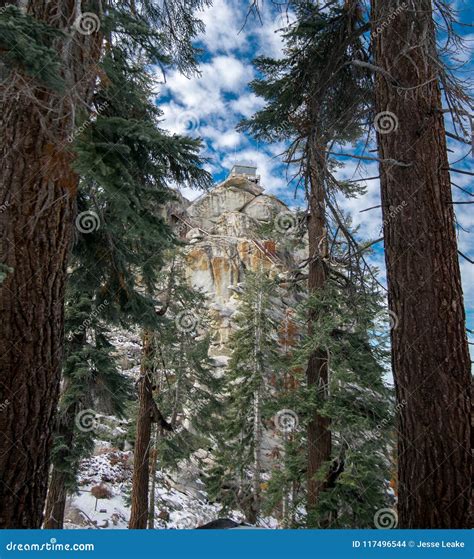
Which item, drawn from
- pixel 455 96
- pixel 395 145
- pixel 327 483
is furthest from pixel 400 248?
pixel 327 483

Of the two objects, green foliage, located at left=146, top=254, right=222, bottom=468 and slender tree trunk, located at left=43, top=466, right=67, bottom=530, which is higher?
green foliage, located at left=146, top=254, right=222, bottom=468

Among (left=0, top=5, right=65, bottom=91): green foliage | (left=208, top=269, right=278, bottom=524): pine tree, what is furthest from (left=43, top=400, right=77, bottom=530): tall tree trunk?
(left=208, top=269, right=278, bottom=524): pine tree

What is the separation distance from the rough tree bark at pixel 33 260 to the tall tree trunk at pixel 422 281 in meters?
2.67

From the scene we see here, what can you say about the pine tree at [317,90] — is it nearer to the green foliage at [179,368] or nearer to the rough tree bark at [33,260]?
the rough tree bark at [33,260]

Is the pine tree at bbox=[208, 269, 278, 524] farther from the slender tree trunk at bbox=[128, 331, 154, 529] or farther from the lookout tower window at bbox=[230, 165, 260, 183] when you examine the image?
the lookout tower window at bbox=[230, 165, 260, 183]

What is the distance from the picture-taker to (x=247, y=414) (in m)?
16.5

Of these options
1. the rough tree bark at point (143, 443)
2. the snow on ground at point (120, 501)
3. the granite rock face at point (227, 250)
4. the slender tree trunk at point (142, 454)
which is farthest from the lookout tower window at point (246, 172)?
the slender tree trunk at point (142, 454)

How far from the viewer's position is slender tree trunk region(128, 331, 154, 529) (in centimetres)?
870

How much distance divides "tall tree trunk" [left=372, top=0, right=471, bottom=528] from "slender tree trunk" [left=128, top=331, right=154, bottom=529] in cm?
731

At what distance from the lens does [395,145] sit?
11.2 feet

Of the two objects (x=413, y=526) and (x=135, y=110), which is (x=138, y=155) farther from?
(x=413, y=526)

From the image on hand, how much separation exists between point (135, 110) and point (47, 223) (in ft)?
7.10

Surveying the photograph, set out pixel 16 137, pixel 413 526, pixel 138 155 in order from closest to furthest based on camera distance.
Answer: pixel 413 526 → pixel 16 137 → pixel 138 155

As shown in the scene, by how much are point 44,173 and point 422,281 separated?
10.4 ft
